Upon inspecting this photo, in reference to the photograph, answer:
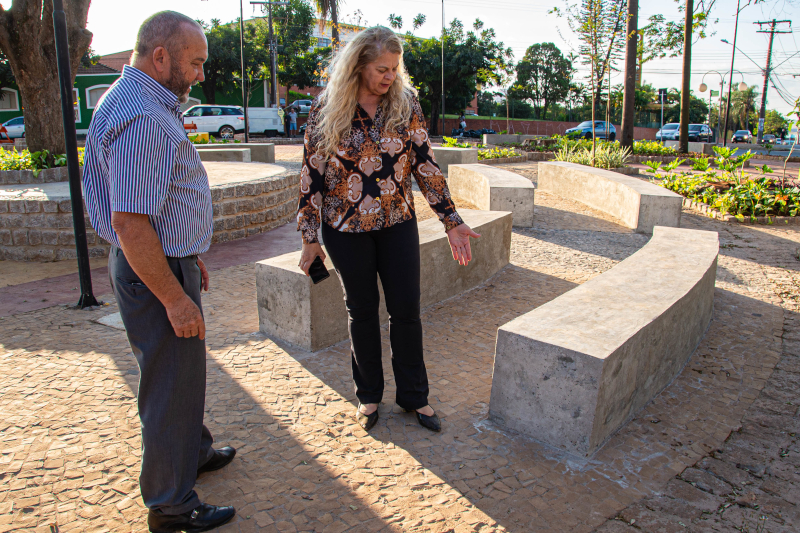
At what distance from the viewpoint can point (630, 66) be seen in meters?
15.7

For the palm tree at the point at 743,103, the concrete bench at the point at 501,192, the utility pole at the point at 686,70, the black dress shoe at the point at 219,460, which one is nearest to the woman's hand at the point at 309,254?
the black dress shoe at the point at 219,460

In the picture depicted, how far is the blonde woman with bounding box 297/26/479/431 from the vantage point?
2.42m

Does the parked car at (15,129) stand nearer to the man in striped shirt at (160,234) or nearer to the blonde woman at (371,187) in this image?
the blonde woman at (371,187)

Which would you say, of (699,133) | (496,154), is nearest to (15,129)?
(496,154)

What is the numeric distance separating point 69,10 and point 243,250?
20.1 ft

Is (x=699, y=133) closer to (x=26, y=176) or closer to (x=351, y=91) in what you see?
(x=26, y=176)

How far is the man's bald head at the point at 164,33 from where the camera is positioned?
1.72 meters

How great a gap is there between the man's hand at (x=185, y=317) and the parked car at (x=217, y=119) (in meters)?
27.0

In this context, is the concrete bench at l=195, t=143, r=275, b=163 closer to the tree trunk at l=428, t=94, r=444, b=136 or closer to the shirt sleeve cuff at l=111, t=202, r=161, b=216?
the shirt sleeve cuff at l=111, t=202, r=161, b=216

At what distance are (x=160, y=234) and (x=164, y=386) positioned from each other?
0.51 metres

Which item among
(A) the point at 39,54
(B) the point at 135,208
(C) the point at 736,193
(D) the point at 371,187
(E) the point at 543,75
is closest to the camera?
(B) the point at 135,208

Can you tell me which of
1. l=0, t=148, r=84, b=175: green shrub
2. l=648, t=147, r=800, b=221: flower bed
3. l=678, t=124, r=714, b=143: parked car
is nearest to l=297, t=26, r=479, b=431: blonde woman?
l=648, t=147, r=800, b=221: flower bed

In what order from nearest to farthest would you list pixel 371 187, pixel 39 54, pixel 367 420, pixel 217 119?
Result: 1. pixel 371 187
2. pixel 367 420
3. pixel 39 54
4. pixel 217 119

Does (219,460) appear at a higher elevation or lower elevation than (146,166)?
lower
